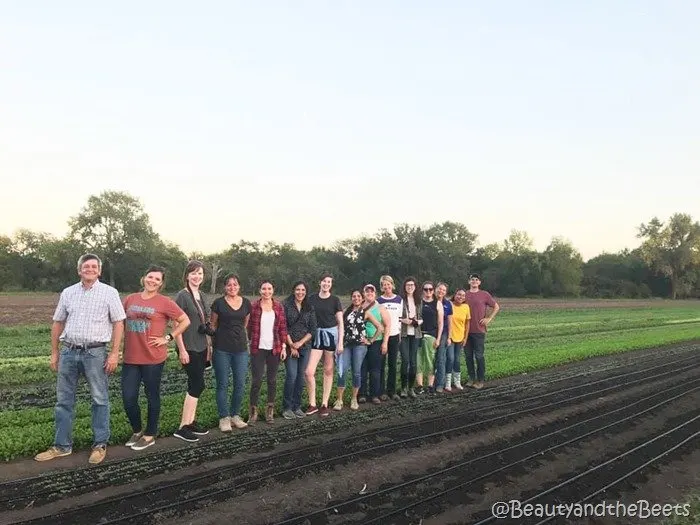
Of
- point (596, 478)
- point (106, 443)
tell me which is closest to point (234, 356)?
point (106, 443)

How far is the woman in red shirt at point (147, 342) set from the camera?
5340 millimetres

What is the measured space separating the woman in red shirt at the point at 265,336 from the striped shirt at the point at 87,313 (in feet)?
5.89

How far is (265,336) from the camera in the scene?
653 centimetres

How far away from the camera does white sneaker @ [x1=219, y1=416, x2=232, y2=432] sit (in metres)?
6.16

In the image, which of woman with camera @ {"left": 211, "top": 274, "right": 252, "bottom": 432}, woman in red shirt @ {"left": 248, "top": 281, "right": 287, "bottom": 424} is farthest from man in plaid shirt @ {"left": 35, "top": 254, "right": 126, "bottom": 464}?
woman in red shirt @ {"left": 248, "top": 281, "right": 287, "bottom": 424}

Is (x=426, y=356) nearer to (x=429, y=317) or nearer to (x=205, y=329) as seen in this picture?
(x=429, y=317)

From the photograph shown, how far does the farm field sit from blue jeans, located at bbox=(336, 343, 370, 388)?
0.44 m

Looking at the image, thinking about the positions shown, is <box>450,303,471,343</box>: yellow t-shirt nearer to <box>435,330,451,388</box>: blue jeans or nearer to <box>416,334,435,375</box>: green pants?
<box>435,330,451,388</box>: blue jeans

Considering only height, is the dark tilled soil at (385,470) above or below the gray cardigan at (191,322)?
below

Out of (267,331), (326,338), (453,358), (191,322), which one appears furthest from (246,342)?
(453,358)

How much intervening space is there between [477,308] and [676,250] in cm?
8334

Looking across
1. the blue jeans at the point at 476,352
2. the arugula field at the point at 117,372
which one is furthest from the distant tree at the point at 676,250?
the blue jeans at the point at 476,352

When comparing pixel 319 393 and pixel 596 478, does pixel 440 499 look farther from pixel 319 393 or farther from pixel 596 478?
pixel 319 393

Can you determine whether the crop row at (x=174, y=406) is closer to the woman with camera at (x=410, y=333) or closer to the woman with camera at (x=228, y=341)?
the woman with camera at (x=228, y=341)
